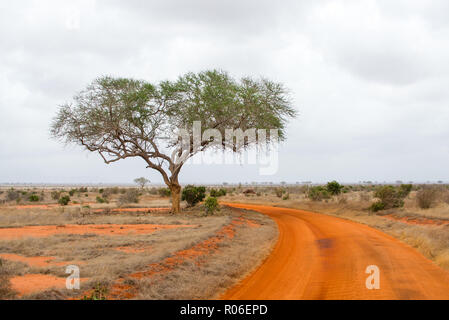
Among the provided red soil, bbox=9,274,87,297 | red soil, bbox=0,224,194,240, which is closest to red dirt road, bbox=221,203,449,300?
red soil, bbox=9,274,87,297

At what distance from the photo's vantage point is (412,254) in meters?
10.9

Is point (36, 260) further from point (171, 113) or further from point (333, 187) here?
point (333, 187)

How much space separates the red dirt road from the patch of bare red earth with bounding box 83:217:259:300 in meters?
1.97

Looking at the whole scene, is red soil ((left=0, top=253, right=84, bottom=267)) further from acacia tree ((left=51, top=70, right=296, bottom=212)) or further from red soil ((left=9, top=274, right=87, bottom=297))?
acacia tree ((left=51, top=70, right=296, bottom=212))

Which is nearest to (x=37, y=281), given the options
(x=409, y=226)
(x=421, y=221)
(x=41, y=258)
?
(x=41, y=258)

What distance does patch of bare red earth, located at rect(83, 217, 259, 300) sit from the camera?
6.53 meters

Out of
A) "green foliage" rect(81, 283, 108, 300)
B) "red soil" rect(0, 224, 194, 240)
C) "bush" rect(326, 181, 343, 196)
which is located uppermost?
"bush" rect(326, 181, 343, 196)

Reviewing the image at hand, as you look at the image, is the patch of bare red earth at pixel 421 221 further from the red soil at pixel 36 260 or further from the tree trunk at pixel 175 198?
the red soil at pixel 36 260

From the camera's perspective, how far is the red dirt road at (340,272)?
6917 mm

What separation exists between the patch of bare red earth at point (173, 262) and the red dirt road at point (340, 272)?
1.97 m

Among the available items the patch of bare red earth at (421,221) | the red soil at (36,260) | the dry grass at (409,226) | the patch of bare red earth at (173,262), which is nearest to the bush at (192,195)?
the dry grass at (409,226)
